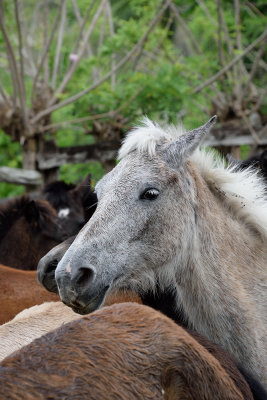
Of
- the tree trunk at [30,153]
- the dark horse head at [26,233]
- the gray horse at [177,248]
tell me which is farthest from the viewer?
the tree trunk at [30,153]

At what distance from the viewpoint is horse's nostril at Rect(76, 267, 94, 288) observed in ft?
8.96

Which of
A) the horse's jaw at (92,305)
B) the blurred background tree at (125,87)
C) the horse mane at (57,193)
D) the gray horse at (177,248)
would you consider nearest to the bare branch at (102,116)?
the blurred background tree at (125,87)

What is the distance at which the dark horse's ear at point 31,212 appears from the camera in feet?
21.5

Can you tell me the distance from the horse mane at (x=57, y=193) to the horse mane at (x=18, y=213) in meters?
1.46

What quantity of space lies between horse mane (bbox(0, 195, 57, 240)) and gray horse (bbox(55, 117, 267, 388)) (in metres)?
3.38

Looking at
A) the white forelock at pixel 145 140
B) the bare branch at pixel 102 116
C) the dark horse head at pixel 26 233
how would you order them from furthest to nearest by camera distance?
the bare branch at pixel 102 116 < the dark horse head at pixel 26 233 < the white forelock at pixel 145 140

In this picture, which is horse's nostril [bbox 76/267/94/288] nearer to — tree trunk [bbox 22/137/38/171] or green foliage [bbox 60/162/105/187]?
green foliage [bbox 60/162/105/187]

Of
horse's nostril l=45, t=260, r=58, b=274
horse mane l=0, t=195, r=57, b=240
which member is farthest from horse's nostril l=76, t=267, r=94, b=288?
horse mane l=0, t=195, r=57, b=240

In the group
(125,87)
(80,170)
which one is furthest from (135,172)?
(80,170)

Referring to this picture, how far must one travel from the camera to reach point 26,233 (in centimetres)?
644

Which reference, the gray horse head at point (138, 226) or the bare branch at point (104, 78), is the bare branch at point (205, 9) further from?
the gray horse head at point (138, 226)

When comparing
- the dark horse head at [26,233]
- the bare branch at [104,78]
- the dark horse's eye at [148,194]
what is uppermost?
the dark horse's eye at [148,194]

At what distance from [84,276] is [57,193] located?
18.6ft

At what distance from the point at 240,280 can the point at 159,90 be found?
6081 millimetres
